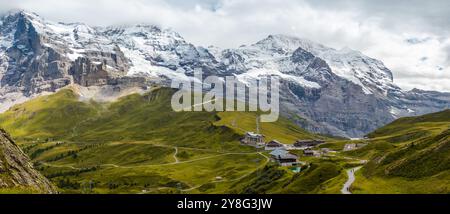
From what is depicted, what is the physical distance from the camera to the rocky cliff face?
73.9 m

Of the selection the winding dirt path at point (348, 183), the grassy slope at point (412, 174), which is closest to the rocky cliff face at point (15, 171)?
the winding dirt path at point (348, 183)

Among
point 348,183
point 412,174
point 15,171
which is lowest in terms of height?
point 348,183

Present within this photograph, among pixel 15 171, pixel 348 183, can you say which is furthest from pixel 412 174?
pixel 15 171

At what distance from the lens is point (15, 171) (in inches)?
3105

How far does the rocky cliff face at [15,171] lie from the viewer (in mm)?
73931

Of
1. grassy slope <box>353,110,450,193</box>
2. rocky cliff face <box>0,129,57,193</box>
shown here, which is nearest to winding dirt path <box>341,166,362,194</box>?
grassy slope <box>353,110,450,193</box>

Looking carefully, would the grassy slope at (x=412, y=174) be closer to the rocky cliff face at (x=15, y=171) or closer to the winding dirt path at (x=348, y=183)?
the winding dirt path at (x=348, y=183)

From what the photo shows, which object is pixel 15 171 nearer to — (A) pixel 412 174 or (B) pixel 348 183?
(B) pixel 348 183

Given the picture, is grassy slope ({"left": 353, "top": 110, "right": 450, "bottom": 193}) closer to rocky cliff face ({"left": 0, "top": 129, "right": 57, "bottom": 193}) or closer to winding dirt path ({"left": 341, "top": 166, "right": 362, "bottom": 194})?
winding dirt path ({"left": 341, "top": 166, "right": 362, "bottom": 194})

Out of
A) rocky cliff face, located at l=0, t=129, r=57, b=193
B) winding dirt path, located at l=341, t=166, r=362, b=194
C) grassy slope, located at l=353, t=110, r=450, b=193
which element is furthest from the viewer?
winding dirt path, located at l=341, t=166, r=362, b=194
